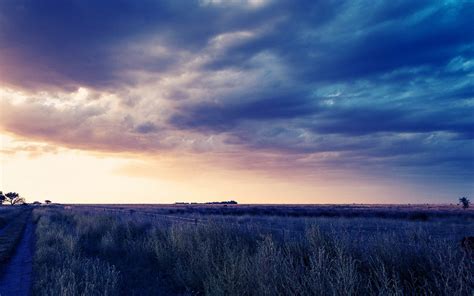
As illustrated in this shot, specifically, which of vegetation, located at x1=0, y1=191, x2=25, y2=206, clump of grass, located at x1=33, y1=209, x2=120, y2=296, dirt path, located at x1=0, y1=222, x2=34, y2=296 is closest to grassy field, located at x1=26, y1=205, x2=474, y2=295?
clump of grass, located at x1=33, y1=209, x2=120, y2=296

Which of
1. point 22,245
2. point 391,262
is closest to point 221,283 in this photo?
point 391,262

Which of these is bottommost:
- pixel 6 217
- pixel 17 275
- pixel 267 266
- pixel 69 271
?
pixel 17 275

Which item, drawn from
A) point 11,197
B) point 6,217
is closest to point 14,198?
point 11,197

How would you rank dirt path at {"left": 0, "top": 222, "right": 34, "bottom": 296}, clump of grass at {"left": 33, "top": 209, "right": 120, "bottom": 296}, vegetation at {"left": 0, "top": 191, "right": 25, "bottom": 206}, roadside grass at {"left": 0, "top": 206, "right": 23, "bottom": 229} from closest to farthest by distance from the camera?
clump of grass at {"left": 33, "top": 209, "right": 120, "bottom": 296}, dirt path at {"left": 0, "top": 222, "right": 34, "bottom": 296}, roadside grass at {"left": 0, "top": 206, "right": 23, "bottom": 229}, vegetation at {"left": 0, "top": 191, "right": 25, "bottom": 206}

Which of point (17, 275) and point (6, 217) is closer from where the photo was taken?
point (17, 275)

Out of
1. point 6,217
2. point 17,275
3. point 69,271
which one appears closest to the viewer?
point 69,271

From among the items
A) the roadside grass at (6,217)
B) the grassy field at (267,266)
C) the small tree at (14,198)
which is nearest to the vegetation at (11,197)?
the small tree at (14,198)

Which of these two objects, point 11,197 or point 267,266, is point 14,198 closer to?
point 11,197

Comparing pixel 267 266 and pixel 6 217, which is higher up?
pixel 267 266

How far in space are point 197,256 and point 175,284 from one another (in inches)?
37.2

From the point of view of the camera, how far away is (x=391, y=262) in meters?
7.25

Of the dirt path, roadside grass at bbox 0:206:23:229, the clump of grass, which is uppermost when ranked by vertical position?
roadside grass at bbox 0:206:23:229

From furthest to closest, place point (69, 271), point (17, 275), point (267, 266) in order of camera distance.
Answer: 1. point (17, 275)
2. point (69, 271)
3. point (267, 266)

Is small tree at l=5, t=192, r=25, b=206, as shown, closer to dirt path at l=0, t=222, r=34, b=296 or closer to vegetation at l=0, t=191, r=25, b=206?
vegetation at l=0, t=191, r=25, b=206
